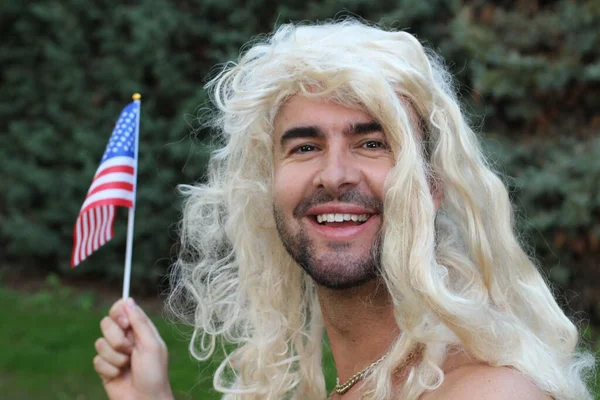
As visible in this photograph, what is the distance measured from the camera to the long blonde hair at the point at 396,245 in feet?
8.27

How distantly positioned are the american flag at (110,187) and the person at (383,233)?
574 millimetres

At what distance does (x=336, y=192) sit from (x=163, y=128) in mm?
5250

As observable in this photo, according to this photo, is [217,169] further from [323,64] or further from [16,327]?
[16,327]

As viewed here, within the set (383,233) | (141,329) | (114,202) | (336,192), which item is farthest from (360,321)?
(114,202)

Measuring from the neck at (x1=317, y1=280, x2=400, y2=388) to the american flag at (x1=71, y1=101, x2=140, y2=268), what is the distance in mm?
1075

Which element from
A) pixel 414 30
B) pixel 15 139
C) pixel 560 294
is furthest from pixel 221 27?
pixel 560 294

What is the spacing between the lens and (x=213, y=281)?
335 cm

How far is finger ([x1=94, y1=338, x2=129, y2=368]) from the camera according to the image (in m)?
3.09

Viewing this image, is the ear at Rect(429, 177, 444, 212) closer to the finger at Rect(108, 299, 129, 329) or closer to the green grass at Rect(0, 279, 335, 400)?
the finger at Rect(108, 299, 129, 329)

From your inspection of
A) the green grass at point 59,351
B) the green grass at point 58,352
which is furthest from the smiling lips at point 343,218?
the green grass at point 58,352

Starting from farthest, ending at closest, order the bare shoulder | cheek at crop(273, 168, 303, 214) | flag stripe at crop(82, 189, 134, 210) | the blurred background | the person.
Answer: the blurred background < flag stripe at crop(82, 189, 134, 210) < cheek at crop(273, 168, 303, 214) < the person < the bare shoulder

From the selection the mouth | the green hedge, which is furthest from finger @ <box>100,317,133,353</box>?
the green hedge

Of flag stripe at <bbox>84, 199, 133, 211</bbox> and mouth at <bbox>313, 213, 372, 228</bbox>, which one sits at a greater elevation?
flag stripe at <bbox>84, 199, 133, 211</bbox>

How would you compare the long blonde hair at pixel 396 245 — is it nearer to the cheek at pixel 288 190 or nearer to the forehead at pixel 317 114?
the forehead at pixel 317 114
